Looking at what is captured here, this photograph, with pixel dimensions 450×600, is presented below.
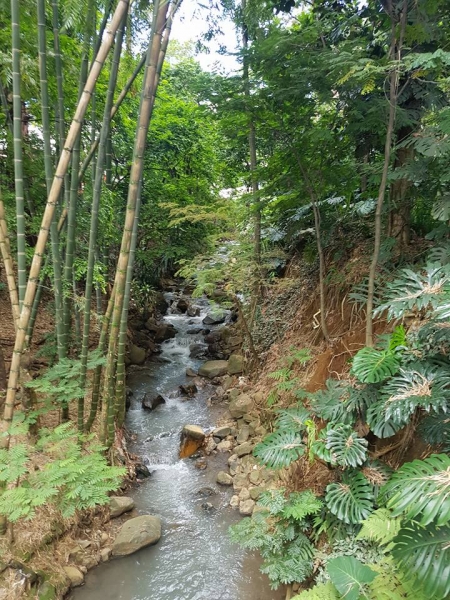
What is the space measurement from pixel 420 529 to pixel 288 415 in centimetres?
124

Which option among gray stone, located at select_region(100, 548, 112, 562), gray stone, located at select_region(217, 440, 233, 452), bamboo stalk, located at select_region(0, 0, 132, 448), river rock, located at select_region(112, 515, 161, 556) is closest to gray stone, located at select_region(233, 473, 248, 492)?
gray stone, located at select_region(217, 440, 233, 452)

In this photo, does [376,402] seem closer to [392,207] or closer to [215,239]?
[392,207]

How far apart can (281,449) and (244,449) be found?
4.85ft

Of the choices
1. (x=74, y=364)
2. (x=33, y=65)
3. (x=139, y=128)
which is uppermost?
(x=33, y=65)

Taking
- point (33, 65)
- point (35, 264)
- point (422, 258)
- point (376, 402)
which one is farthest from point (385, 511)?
point (33, 65)

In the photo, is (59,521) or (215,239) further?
(215,239)

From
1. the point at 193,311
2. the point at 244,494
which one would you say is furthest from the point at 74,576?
the point at 193,311

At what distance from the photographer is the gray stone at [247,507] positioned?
2.95m

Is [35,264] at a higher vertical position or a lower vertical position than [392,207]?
lower

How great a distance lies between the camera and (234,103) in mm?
3172

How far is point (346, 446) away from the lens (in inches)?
82.1

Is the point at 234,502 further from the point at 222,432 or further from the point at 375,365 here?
the point at 375,365

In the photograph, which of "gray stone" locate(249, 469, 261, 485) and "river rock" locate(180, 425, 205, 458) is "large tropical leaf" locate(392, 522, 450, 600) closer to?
"gray stone" locate(249, 469, 261, 485)

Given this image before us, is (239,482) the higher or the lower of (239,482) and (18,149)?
the lower
